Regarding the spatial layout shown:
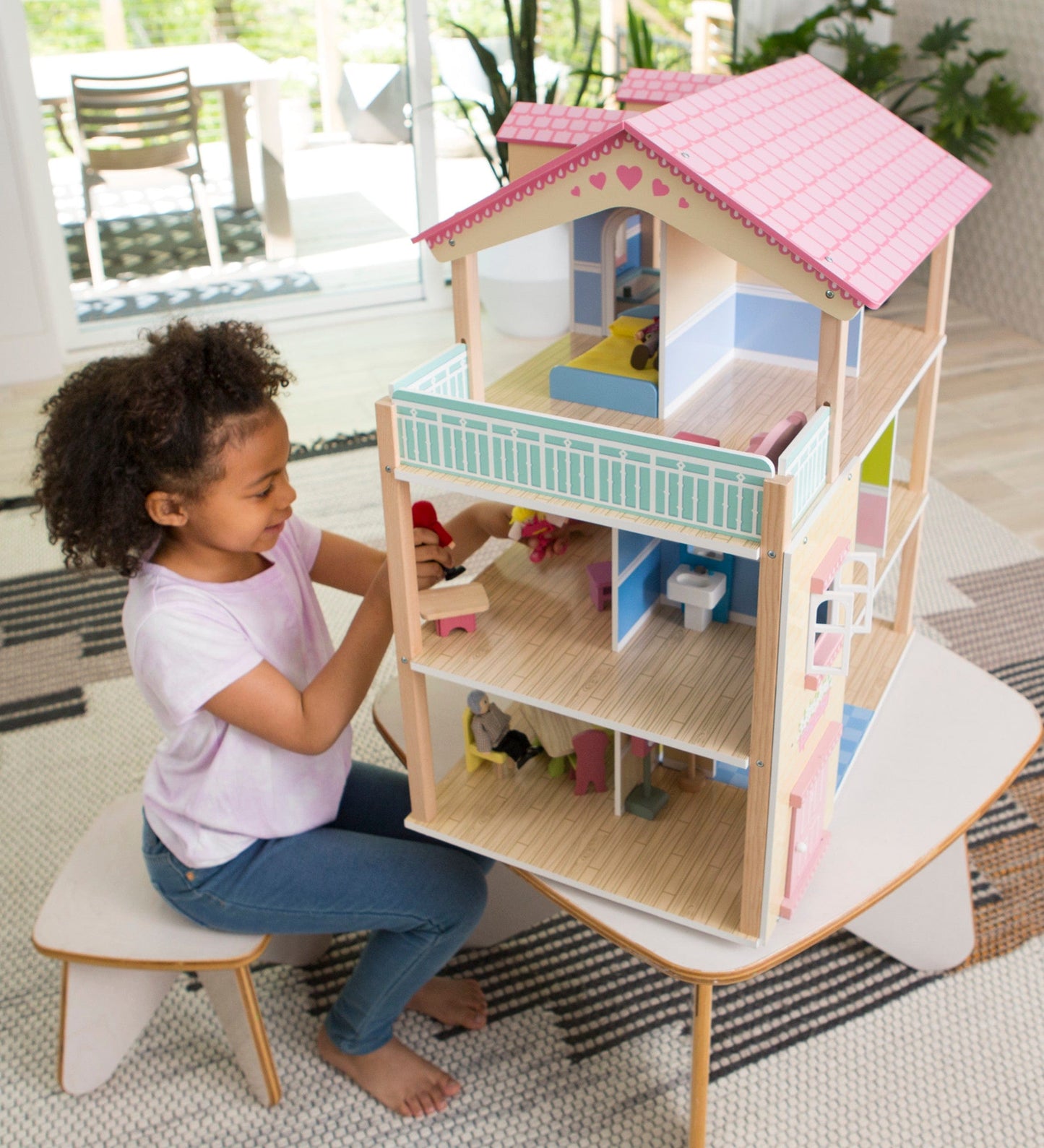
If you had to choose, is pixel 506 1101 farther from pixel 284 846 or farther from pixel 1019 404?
pixel 1019 404

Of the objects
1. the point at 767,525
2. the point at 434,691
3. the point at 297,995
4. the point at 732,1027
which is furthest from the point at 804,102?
the point at 297,995

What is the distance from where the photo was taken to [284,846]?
1291 millimetres

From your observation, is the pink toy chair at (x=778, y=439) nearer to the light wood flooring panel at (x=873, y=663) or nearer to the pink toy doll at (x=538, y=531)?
the pink toy doll at (x=538, y=531)

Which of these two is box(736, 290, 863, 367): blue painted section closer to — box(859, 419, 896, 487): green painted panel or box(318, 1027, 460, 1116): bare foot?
box(859, 419, 896, 487): green painted panel

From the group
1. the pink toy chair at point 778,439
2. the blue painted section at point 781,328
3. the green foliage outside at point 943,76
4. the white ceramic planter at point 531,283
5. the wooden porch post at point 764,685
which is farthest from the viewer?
the white ceramic planter at point 531,283

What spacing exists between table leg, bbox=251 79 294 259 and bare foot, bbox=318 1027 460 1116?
8.85 ft

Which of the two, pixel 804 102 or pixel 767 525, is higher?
pixel 804 102

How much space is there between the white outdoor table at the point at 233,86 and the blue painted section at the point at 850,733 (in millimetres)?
2709

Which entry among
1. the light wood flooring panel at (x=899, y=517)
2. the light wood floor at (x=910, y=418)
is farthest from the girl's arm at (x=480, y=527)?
the light wood floor at (x=910, y=418)

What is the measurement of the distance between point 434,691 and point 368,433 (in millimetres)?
1523

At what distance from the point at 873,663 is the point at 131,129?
2692 millimetres

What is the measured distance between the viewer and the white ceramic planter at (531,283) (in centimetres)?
327

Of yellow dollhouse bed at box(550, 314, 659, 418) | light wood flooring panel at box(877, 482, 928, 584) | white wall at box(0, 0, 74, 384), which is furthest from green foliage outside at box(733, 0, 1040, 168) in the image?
yellow dollhouse bed at box(550, 314, 659, 418)

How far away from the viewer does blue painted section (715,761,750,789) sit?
1304mm
